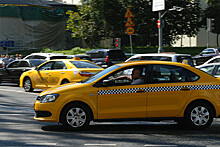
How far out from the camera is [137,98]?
916 cm

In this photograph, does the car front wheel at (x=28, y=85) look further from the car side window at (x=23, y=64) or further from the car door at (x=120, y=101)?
the car door at (x=120, y=101)

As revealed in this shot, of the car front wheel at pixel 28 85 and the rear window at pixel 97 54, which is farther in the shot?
the rear window at pixel 97 54

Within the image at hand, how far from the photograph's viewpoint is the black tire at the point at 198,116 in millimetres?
9320

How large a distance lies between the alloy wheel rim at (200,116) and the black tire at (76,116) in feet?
7.09

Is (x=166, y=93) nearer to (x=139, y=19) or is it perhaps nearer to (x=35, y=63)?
(x=35, y=63)

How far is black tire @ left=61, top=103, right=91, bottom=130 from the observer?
9141 millimetres

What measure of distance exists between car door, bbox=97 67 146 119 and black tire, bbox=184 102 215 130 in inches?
37.0

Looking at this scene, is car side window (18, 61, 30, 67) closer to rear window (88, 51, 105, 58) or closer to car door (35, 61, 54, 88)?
car door (35, 61, 54, 88)

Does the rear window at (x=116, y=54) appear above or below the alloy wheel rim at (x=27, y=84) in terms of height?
above

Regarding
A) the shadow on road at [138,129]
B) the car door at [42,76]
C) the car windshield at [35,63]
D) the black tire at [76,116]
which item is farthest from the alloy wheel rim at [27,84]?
the black tire at [76,116]

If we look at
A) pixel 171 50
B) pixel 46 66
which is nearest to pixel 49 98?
pixel 46 66

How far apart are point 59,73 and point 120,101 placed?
835 centimetres

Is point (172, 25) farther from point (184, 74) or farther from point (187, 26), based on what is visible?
point (184, 74)

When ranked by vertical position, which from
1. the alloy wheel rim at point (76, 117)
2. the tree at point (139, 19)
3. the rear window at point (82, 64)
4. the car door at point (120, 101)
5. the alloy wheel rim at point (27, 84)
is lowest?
the alloy wheel rim at point (27, 84)
